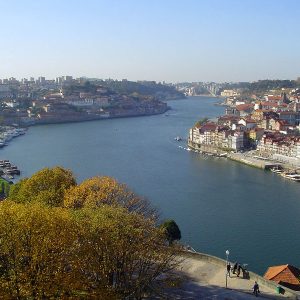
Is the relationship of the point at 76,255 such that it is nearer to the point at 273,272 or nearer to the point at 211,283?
the point at 211,283

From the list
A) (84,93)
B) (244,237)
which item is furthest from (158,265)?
(84,93)

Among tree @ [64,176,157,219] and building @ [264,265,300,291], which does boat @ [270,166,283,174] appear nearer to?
tree @ [64,176,157,219]

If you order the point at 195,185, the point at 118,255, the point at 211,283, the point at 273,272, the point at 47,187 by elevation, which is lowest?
the point at 195,185

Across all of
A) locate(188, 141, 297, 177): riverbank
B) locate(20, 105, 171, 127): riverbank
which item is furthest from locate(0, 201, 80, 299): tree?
locate(20, 105, 171, 127): riverbank

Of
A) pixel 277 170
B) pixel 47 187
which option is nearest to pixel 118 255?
pixel 47 187

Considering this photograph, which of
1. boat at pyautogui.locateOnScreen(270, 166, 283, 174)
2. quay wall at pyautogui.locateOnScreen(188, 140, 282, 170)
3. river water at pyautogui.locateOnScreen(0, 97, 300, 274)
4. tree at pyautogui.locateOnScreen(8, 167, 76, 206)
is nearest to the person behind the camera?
tree at pyautogui.locateOnScreen(8, 167, 76, 206)

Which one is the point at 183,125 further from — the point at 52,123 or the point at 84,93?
the point at 84,93
